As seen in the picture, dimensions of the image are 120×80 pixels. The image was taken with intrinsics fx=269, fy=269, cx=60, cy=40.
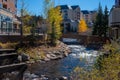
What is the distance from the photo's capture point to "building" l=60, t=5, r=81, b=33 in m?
116

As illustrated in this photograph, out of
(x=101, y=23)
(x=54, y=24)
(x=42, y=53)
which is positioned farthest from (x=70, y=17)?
(x=42, y=53)

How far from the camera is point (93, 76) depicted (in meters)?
10.8

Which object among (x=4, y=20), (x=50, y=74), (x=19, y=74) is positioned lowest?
(x=50, y=74)

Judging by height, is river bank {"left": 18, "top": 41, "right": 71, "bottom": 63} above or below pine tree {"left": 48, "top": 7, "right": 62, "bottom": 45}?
below

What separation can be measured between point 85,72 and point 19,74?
2829 millimetres

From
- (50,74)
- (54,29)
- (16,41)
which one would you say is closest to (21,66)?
(50,74)

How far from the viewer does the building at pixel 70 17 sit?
116m

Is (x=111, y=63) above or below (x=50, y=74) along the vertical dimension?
above

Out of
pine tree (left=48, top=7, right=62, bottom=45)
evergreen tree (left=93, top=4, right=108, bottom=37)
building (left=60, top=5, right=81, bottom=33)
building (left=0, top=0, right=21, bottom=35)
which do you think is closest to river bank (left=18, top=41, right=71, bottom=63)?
pine tree (left=48, top=7, right=62, bottom=45)

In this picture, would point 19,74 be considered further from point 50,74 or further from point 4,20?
point 4,20

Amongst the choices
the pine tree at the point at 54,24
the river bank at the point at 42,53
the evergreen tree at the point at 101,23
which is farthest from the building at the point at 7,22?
the evergreen tree at the point at 101,23

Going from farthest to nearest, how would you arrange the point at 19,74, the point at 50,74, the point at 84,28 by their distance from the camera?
the point at 84,28, the point at 50,74, the point at 19,74

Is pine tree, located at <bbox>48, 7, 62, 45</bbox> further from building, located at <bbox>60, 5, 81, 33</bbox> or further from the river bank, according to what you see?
building, located at <bbox>60, 5, 81, 33</bbox>

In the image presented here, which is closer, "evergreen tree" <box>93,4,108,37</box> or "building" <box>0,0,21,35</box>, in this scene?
"building" <box>0,0,21,35</box>
